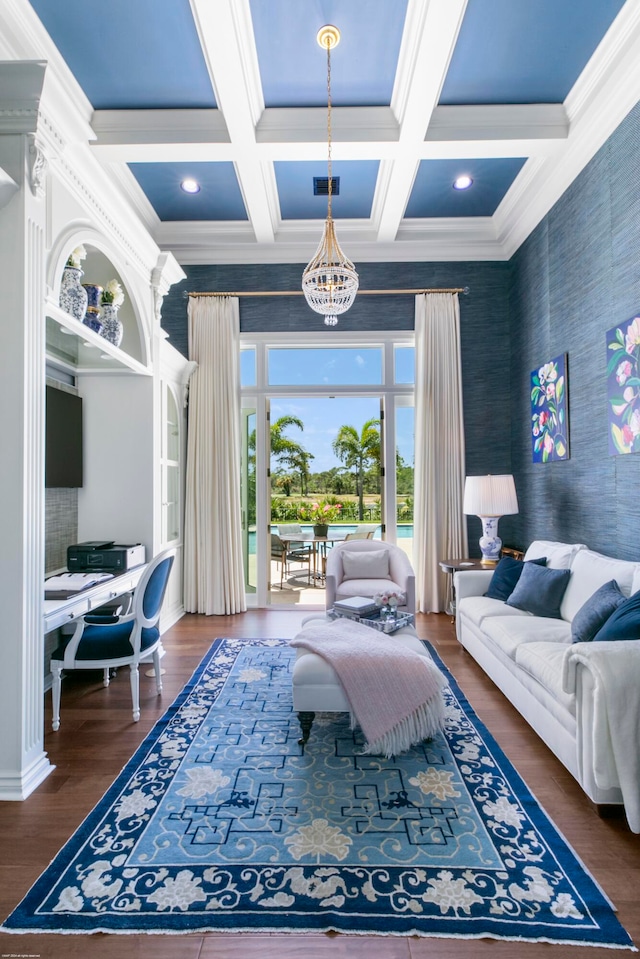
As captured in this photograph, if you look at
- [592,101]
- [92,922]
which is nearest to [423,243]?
[592,101]

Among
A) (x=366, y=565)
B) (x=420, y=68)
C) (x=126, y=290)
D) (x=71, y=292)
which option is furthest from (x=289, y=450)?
(x=420, y=68)

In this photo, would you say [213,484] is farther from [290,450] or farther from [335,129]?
[335,129]

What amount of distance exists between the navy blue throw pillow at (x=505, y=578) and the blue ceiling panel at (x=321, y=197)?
3337 mm

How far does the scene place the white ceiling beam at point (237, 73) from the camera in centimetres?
271

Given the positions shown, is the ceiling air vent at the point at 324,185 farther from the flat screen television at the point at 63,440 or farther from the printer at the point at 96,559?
the printer at the point at 96,559

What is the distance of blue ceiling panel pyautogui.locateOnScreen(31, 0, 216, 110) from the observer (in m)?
2.73

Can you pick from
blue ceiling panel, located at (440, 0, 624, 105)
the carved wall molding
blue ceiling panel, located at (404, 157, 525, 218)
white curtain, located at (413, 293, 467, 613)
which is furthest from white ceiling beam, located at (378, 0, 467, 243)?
the carved wall molding

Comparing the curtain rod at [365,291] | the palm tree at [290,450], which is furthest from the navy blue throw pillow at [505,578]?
the curtain rod at [365,291]

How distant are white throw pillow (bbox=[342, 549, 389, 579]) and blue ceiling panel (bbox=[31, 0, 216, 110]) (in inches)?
143

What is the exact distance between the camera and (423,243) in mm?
5215

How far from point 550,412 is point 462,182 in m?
2.09

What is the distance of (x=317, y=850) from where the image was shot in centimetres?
182

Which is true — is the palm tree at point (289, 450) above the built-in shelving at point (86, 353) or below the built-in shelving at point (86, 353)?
below

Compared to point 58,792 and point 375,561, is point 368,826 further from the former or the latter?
point 375,561
